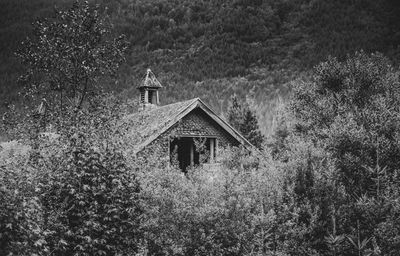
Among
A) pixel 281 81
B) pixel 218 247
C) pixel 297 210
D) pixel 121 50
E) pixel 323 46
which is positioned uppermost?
pixel 323 46

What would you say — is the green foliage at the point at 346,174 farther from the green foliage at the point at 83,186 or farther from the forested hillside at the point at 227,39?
the forested hillside at the point at 227,39

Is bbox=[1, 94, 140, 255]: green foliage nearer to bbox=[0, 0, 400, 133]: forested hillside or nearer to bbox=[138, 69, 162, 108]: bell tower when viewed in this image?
bbox=[138, 69, 162, 108]: bell tower

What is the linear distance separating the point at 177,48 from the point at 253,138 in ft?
168

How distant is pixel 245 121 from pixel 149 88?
23.3 feet

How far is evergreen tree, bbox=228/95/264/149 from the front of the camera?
31094 mm

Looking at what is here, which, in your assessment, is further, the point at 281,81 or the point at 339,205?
the point at 281,81

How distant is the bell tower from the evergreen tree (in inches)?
234

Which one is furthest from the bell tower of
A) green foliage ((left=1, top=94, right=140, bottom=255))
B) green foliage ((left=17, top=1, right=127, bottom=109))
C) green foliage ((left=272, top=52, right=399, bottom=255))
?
green foliage ((left=1, top=94, right=140, bottom=255))

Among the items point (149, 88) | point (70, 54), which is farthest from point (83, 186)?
point (149, 88)

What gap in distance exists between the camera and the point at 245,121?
31.7 meters

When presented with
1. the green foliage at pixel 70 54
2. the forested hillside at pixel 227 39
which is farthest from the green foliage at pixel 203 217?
the forested hillside at pixel 227 39

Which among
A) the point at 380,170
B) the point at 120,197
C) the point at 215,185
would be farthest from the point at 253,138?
the point at 120,197

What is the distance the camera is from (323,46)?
7019 centimetres

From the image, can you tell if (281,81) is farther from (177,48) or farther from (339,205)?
(339,205)
